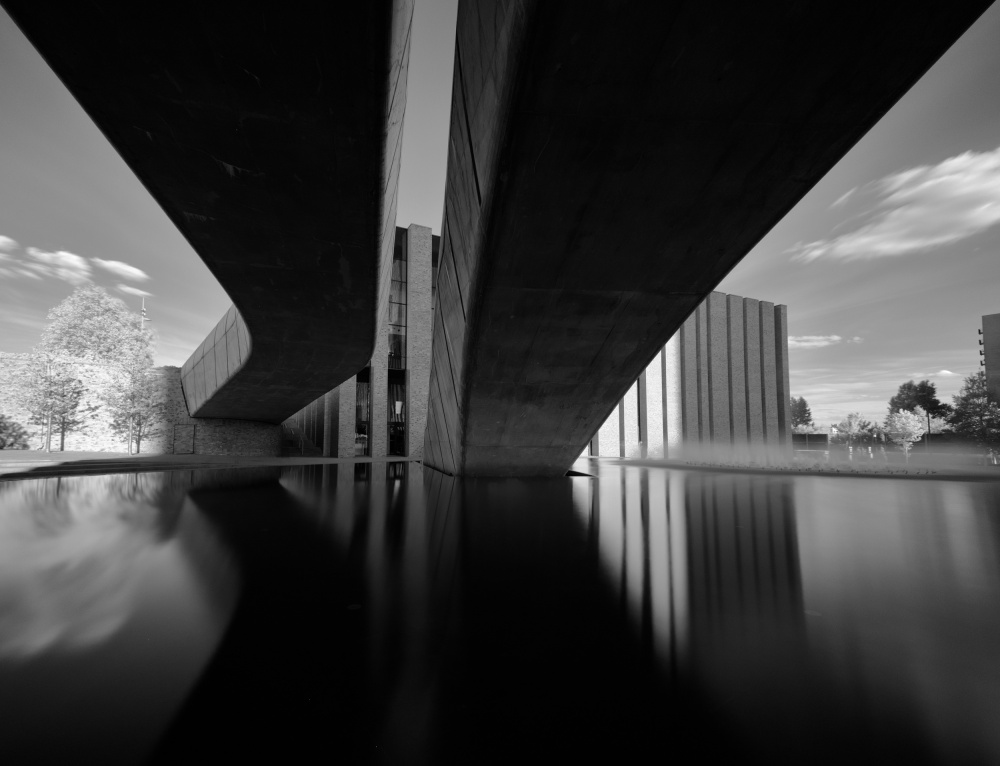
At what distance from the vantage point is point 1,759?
1.30m

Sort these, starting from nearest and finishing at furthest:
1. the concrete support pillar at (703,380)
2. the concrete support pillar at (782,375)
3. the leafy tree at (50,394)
Result: the leafy tree at (50,394)
the concrete support pillar at (703,380)
the concrete support pillar at (782,375)

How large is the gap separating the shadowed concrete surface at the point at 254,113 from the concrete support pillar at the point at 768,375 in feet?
88.7

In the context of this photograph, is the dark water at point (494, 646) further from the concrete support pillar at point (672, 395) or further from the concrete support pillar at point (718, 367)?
the concrete support pillar at point (718, 367)

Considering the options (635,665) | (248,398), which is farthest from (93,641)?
(248,398)

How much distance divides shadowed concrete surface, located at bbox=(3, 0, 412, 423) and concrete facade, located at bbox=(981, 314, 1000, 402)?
28924 mm

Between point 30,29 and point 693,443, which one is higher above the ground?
point 30,29

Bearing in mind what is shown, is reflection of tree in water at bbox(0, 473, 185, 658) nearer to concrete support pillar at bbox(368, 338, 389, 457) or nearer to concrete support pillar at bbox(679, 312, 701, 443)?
concrete support pillar at bbox(368, 338, 389, 457)

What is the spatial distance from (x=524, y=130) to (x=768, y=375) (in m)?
29.2

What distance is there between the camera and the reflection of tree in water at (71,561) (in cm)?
225

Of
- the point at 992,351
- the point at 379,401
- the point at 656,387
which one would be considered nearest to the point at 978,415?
the point at 992,351

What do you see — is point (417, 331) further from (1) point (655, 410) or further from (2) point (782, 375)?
(2) point (782, 375)

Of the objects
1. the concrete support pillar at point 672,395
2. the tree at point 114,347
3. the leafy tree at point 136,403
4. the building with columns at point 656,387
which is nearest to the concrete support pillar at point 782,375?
the building with columns at point 656,387

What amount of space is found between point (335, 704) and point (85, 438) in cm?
2444

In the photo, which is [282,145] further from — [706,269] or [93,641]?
[706,269]
